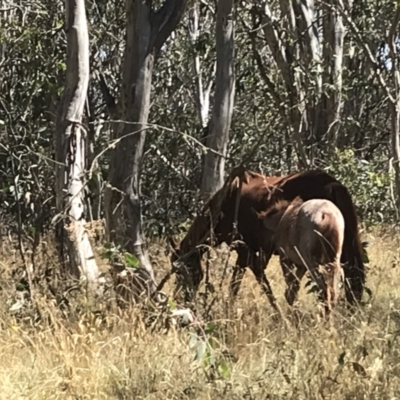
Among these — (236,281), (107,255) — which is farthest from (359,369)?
(236,281)

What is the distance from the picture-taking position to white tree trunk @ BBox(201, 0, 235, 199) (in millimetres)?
9234

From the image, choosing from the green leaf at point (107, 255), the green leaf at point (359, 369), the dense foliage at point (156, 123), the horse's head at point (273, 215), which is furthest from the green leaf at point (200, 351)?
the horse's head at point (273, 215)

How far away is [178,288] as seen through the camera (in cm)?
608

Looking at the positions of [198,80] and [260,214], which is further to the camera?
[198,80]

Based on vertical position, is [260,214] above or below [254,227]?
above

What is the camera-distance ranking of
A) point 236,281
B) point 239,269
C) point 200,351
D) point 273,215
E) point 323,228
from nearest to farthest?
point 200,351, point 236,281, point 323,228, point 239,269, point 273,215

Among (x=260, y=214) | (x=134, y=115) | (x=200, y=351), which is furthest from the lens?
(x=260, y=214)

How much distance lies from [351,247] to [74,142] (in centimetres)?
246

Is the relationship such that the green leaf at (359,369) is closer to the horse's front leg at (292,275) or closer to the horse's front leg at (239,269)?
the horse's front leg at (239,269)

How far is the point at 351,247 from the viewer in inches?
263

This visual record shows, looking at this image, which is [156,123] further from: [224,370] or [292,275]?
[224,370]

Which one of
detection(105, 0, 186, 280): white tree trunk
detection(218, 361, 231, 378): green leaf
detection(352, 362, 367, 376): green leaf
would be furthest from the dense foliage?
detection(352, 362, 367, 376): green leaf

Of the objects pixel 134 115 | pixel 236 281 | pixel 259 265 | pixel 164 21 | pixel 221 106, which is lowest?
pixel 259 265

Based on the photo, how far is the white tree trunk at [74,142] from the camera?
19.8 ft
